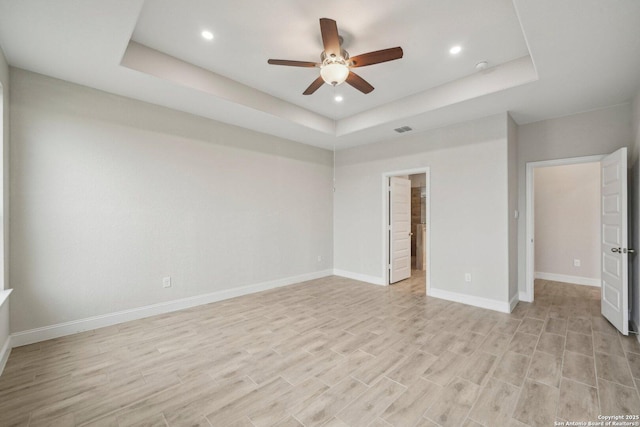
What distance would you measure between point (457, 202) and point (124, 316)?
499 cm

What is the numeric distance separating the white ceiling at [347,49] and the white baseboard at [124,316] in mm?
2750

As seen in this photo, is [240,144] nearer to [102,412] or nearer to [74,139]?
[74,139]

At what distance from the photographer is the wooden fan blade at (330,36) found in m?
2.12

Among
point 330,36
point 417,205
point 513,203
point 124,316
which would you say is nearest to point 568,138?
point 513,203

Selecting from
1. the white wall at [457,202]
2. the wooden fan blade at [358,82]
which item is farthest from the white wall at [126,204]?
the wooden fan blade at [358,82]

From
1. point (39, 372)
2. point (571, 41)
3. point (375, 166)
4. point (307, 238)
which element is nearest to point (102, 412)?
point (39, 372)

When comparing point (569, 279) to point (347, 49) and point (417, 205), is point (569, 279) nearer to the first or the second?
point (417, 205)

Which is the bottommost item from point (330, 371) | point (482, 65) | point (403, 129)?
point (330, 371)

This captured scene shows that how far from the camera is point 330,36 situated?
2.25m

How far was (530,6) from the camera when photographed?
197cm

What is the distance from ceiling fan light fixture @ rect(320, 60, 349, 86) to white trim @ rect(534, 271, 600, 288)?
19.8ft

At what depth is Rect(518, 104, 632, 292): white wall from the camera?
3627 mm

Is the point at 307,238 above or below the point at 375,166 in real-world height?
below

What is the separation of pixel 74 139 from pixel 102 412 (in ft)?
9.39
